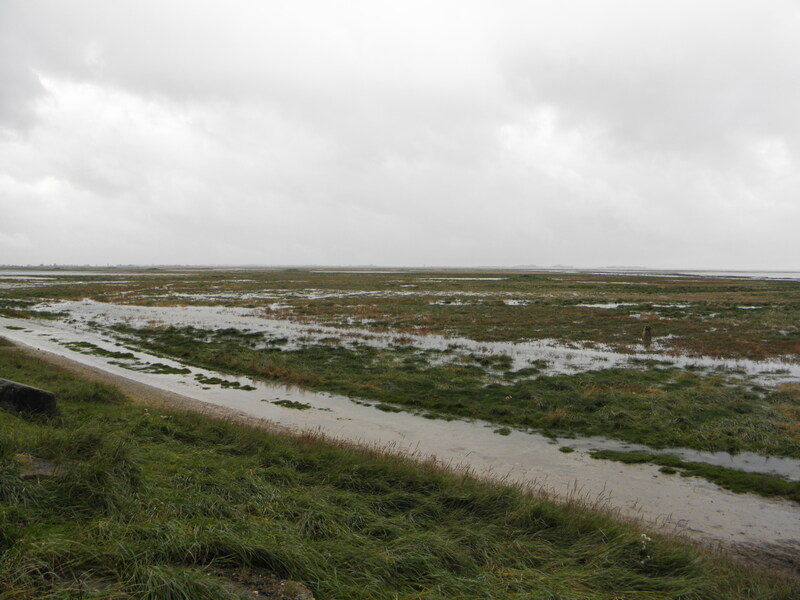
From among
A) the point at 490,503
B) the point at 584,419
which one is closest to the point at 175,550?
the point at 490,503

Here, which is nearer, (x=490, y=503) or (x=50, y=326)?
(x=490, y=503)

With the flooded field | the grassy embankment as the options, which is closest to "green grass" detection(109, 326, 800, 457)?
the flooded field

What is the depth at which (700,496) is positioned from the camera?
9945mm

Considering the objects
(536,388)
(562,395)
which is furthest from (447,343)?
(562,395)

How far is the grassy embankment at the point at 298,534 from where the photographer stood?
4.82m

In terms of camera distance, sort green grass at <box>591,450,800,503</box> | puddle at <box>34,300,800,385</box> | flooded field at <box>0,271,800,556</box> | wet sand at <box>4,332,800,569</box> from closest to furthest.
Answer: wet sand at <box>4,332,800,569</box> < green grass at <box>591,450,800,503</box> < flooded field at <box>0,271,800,556</box> < puddle at <box>34,300,800,385</box>

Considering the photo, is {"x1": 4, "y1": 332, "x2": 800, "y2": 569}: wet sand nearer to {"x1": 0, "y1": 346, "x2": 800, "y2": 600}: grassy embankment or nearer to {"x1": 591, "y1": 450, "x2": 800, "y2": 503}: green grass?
{"x1": 591, "y1": 450, "x2": 800, "y2": 503}: green grass

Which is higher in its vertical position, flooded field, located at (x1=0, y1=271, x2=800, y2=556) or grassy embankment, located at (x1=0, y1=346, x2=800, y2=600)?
grassy embankment, located at (x1=0, y1=346, x2=800, y2=600)

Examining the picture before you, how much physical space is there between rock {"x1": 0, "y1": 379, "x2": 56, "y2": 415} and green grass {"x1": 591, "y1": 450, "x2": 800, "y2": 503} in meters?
14.5

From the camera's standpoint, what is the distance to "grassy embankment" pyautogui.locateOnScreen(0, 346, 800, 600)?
15.8 feet

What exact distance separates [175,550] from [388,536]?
2.86 metres

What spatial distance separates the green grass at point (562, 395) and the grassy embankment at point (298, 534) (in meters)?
7.26

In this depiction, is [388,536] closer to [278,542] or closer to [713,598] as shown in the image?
[278,542]

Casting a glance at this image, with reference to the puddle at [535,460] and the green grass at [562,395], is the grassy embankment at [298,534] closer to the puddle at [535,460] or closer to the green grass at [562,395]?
the puddle at [535,460]
